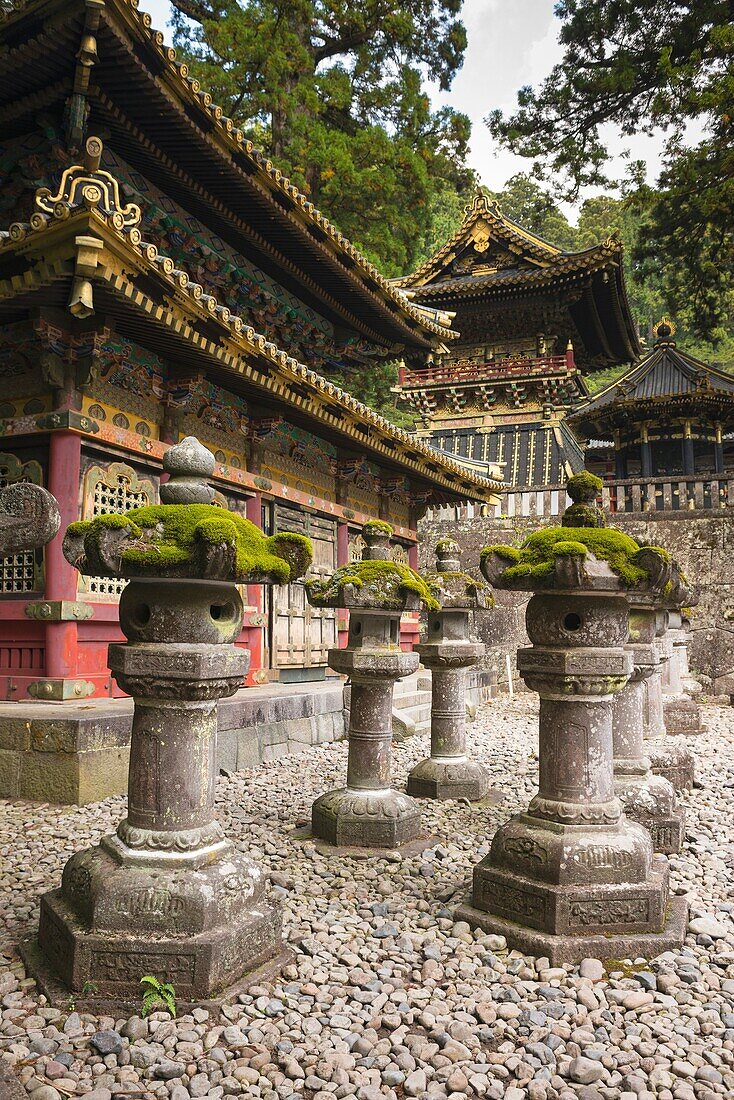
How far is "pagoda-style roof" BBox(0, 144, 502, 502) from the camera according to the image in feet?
16.3

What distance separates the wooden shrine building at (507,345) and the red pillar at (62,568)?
13.5 meters

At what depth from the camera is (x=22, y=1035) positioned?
245 centimetres

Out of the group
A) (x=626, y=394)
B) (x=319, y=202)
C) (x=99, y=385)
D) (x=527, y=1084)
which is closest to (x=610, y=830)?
(x=527, y=1084)

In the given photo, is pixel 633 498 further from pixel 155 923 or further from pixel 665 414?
pixel 155 923

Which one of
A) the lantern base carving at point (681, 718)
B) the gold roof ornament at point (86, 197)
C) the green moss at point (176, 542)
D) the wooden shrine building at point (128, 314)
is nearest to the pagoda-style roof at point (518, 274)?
the wooden shrine building at point (128, 314)

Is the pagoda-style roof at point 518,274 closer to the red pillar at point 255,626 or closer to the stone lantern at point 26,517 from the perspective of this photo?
the red pillar at point 255,626

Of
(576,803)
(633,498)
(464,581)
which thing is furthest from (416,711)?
(633,498)

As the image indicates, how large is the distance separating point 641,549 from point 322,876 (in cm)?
259

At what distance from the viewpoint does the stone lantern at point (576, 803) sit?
3.21 meters

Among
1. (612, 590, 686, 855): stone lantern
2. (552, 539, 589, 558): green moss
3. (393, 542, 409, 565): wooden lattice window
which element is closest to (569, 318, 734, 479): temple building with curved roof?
(393, 542, 409, 565): wooden lattice window

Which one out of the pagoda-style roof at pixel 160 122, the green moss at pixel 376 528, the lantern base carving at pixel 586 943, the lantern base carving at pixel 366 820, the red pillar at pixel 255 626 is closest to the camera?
the lantern base carving at pixel 586 943

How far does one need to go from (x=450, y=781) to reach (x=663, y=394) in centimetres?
1604

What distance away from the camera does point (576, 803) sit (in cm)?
344

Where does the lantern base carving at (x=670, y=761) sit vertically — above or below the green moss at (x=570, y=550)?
below
